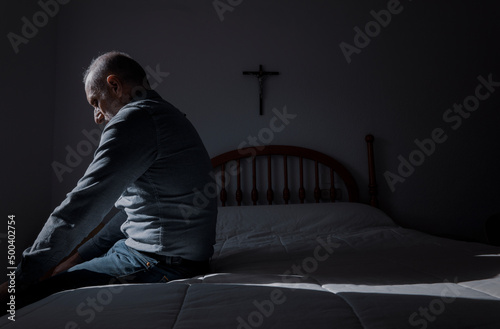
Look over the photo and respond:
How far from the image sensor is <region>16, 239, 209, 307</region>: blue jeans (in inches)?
30.7

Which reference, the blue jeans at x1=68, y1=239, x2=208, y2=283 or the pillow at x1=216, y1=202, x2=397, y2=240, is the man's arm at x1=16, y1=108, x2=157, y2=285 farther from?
the pillow at x1=216, y1=202, x2=397, y2=240

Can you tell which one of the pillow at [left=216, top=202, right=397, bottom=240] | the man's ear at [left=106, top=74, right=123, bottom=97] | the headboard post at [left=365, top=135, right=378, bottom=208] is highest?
the man's ear at [left=106, top=74, right=123, bottom=97]

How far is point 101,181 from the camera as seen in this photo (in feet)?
2.43

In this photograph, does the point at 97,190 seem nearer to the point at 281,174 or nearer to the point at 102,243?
the point at 102,243

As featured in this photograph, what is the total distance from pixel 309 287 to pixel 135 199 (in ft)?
1.75

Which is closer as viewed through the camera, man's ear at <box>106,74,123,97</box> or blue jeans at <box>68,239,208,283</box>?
blue jeans at <box>68,239,208,283</box>

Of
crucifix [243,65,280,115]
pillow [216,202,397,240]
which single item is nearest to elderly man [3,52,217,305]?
pillow [216,202,397,240]

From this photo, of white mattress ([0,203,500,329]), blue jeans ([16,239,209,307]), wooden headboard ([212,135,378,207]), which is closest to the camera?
white mattress ([0,203,500,329])

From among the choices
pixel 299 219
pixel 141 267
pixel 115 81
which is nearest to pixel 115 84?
pixel 115 81

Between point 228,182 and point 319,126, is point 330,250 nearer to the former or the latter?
point 228,182

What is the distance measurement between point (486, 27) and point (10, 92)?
3.40 metres

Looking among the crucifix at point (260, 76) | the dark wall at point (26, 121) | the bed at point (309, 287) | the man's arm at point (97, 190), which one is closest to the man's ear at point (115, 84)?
the man's arm at point (97, 190)

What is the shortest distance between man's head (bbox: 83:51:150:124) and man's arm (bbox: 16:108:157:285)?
21cm

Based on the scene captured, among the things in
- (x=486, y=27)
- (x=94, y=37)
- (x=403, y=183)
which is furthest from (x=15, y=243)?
(x=486, y=27)
